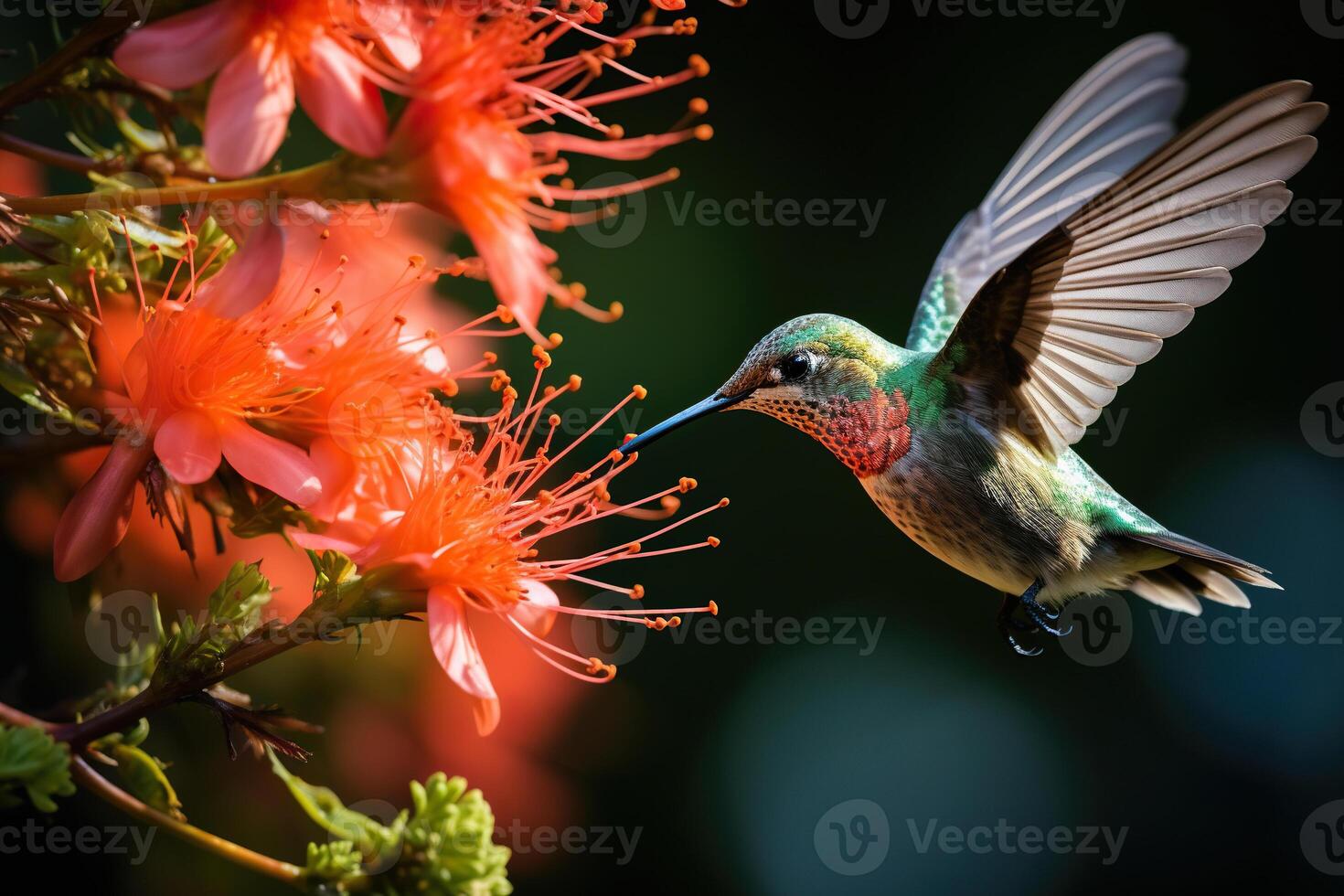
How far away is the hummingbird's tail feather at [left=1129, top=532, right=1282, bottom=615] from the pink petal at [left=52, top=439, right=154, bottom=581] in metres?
1.46

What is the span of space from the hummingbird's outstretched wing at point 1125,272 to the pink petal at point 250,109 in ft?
3.11

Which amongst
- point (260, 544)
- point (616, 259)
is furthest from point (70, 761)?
point (616, 259)

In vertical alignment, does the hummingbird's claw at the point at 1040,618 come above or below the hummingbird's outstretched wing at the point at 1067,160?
below

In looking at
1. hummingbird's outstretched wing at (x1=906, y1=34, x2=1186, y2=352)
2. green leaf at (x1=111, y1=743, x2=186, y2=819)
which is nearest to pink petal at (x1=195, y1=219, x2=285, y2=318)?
green leaf at (x1=111, y1=743, x2=186, y2=819)

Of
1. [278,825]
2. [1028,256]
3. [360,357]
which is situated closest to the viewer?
[360,357]

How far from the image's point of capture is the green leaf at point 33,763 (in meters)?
1.15

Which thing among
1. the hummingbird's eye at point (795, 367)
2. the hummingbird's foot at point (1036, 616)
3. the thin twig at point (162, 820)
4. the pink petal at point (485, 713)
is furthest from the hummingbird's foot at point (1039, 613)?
the thin twig at point (162, 820)

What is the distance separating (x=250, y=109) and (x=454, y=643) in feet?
1.88

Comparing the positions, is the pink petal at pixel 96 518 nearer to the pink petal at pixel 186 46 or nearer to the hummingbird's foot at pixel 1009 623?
the pink petal at pixel 186 46

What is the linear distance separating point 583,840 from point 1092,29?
2722 millimetres

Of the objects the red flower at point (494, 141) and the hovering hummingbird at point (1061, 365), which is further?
the hovering hummingbird at point (1061, 365)

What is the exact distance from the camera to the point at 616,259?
3652 millimetres

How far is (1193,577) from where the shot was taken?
2.16 m

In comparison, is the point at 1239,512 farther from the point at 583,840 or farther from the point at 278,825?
the point at 278,825
